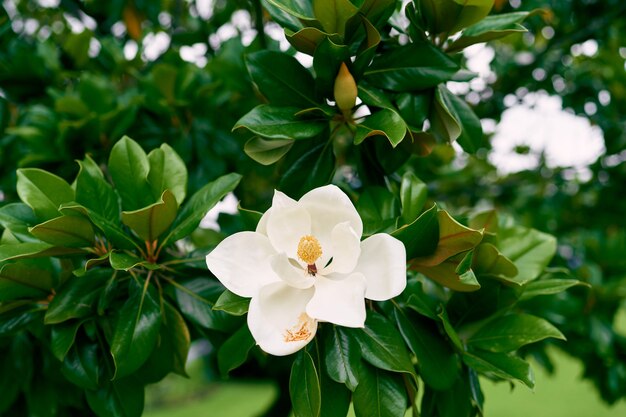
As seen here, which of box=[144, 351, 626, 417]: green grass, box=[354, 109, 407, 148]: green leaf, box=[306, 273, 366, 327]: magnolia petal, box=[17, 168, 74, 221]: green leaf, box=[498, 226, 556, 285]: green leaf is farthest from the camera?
box=[144, 351, 626, 417]: green grass

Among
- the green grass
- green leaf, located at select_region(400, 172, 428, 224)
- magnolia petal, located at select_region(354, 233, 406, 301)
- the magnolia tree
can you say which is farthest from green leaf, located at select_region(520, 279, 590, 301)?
the green grass

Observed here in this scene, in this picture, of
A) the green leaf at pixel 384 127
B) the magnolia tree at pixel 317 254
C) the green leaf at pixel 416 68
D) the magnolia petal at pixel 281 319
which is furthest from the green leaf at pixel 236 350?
the green leaf at pixel 416 68

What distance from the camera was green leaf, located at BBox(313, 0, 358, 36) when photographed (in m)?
0.88

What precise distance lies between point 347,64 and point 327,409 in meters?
0.55

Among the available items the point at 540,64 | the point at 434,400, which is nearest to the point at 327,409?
the point at 434,400

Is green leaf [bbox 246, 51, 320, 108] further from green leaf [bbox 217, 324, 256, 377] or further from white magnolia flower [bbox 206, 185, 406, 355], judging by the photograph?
green leaf [bbox 217, 324, 256, 377]

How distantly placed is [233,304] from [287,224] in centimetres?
14

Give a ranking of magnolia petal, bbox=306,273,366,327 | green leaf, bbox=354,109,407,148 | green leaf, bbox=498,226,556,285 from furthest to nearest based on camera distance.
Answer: green leaf, bbox=498,226,556,285, green leaf, bbox=354,109,407,148, magnolia petal, bbox=306,273,366,327

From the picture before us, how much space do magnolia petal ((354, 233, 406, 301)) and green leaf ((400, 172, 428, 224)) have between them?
0.44 feet

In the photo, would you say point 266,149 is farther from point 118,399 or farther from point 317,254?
point 118,399

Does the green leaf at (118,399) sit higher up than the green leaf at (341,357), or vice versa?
the green leaf at (341,357)

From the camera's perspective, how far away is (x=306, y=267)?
31.9 inches

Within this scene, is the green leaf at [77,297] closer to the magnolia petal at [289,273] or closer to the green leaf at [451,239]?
the magnolia petal at [289,273]

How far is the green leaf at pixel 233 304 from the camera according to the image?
→ 2.54ft
